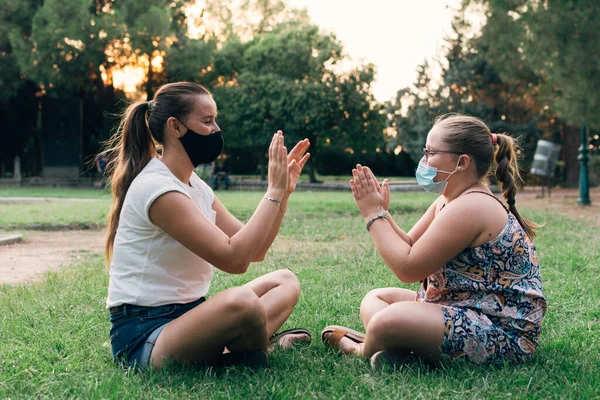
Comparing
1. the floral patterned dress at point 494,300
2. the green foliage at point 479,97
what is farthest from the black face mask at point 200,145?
the green foliage at point 479,97

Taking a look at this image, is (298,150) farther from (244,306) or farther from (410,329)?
(410,329)

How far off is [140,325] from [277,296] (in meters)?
0.79

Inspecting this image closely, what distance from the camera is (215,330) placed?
2910 millimetres

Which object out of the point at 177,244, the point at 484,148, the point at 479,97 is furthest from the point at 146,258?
the point at 479,97

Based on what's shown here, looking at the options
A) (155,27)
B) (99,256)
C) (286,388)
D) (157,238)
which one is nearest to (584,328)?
(286,388)

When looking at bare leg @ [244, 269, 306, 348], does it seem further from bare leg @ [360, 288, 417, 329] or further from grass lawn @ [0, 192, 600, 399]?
bare leg @ [360, 288, 417, 329]

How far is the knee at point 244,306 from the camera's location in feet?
9.42

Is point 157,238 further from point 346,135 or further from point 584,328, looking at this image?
point 346,135

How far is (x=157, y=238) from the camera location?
2.97m

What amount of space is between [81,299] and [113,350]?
71.2 inches

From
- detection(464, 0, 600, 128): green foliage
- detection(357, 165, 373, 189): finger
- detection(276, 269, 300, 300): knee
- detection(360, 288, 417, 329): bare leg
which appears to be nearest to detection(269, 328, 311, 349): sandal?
detection(276, 269, 300, 300): knee

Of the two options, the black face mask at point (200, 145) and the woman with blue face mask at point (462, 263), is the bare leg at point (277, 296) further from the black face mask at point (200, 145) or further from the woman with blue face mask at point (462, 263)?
the black face mask at point (200, 145)

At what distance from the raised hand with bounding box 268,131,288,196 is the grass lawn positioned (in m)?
0.86

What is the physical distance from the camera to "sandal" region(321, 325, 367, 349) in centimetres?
346
